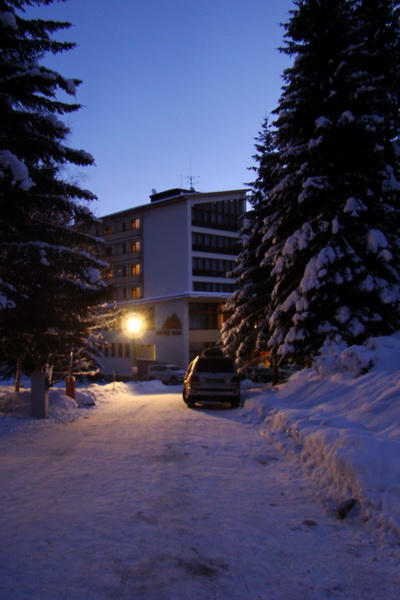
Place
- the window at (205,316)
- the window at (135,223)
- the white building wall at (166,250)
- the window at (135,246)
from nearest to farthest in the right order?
the window at (205,316)
the white building wall at (166,250)
the window at (135,246)
the window at (135,223)

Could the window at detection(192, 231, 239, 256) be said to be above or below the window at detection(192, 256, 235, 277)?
above

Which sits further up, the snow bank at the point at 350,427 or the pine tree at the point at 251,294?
the pine tree at the point at 251,294

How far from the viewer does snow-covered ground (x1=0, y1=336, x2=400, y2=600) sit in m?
3.62

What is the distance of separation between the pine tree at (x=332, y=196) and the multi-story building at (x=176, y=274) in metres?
30.5

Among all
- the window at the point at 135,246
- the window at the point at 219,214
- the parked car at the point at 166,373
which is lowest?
the parked car at the point at 166,373

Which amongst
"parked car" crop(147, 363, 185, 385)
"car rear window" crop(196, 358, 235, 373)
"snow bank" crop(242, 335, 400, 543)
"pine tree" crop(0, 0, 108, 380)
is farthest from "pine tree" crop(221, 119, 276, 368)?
"parked car" crop(147, 363, 185, 385)

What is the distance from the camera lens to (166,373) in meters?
39.9

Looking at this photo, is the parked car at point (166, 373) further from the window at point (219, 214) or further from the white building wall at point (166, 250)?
the window at point (219, 214)

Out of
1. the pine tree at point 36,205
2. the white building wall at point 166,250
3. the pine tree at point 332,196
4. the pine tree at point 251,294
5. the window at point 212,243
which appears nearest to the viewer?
the pine tree at point 36,205

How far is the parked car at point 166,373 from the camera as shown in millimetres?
39438

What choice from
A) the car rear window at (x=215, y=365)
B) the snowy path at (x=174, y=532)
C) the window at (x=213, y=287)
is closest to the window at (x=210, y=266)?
the window at (x=213, y=287)

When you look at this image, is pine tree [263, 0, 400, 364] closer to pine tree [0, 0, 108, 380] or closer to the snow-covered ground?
the snow-covered ground

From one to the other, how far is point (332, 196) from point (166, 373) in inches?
1098

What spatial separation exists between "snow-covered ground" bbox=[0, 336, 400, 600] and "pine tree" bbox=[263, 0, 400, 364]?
3992mm
